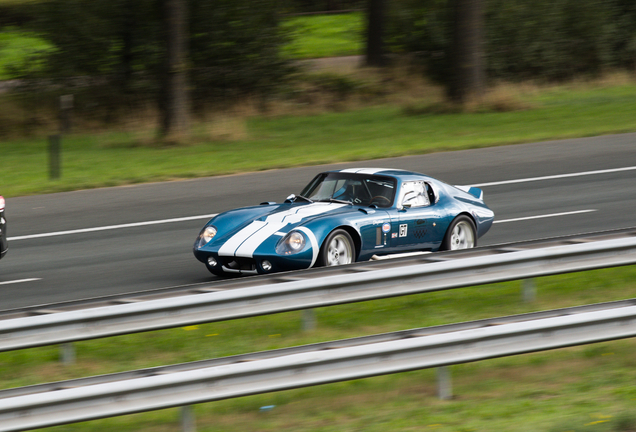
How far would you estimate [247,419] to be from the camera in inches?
228

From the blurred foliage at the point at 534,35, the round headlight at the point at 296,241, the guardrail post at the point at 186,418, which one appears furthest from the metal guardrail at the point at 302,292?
the blurred foliage at the point at 534,35

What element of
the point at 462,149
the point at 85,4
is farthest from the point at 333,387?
the point at 85,4

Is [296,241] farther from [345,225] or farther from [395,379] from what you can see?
[395,379]

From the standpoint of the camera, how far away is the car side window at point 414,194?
10446 millimetres

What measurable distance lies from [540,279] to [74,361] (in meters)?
4.76

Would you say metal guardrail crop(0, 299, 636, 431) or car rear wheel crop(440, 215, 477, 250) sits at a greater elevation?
car rear wheel crop(440, 215, 477, 250)

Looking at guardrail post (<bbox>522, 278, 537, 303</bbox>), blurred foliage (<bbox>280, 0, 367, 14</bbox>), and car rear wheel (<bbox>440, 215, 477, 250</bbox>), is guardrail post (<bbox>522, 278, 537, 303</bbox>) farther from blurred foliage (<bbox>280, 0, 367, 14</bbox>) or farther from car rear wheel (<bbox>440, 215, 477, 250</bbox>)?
blurred foliage (<bbox>280, 0, 367, 14</bbox>)

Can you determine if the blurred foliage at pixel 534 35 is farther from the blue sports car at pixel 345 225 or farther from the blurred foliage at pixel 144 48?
the blue sports car at pixel 345 225

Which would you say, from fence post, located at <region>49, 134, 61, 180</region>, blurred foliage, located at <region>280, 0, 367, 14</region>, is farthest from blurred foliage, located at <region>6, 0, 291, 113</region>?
blurred foliage, located at <region>280, 0, 367, 14</region>

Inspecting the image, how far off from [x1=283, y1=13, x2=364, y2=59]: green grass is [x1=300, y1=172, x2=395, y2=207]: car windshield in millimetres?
28239

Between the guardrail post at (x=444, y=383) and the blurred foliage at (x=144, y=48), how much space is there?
79.6ft

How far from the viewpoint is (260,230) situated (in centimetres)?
958

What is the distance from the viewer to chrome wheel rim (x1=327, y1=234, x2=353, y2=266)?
9.48 m

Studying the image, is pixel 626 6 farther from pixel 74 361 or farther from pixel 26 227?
pixel 74 361
